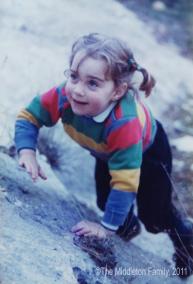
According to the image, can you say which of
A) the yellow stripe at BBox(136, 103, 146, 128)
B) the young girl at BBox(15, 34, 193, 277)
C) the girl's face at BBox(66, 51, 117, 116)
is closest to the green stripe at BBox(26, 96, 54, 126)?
the young girl at BBox(15, 34, 193, 277)

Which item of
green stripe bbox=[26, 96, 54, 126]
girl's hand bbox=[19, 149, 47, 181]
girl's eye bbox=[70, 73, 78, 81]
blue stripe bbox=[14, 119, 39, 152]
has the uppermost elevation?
girl's eye bbox=[70, 73, 78, 81]

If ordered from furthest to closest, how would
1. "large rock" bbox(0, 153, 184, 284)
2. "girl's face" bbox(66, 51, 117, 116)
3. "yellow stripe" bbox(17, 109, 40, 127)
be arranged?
1. "yellow stripe" bbox(17, 109, 40, 127)
2. "girl's face" bbox(66, 51, 117, 116)
3. "large rock" bbox(0, 153, 184, 284)

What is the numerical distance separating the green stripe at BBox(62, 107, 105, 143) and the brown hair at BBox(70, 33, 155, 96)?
126mm

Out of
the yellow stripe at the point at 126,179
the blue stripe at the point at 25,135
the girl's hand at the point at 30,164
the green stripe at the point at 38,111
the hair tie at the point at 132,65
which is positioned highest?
the hair tie at the point at 132,65

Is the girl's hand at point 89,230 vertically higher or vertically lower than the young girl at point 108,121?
lower

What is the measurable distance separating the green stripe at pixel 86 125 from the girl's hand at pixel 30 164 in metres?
0.14

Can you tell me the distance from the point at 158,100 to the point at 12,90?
83cm

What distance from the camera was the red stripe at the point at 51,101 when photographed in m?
1.54

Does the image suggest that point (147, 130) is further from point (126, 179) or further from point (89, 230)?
point (89, 230)

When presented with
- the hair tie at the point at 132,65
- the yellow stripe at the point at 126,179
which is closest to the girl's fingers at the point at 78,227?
the yellow stripe at the point at 126,179

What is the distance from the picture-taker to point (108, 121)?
57.1 inches

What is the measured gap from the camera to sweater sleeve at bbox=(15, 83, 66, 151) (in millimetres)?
1543

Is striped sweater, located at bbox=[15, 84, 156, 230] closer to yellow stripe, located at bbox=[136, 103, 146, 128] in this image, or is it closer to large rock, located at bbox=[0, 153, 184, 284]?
yellow stripe, located at bbox=[136, 103, 146, 128]

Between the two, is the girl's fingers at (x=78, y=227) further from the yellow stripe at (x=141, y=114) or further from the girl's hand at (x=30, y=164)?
the yellow stripe at (x=141, y=114)
